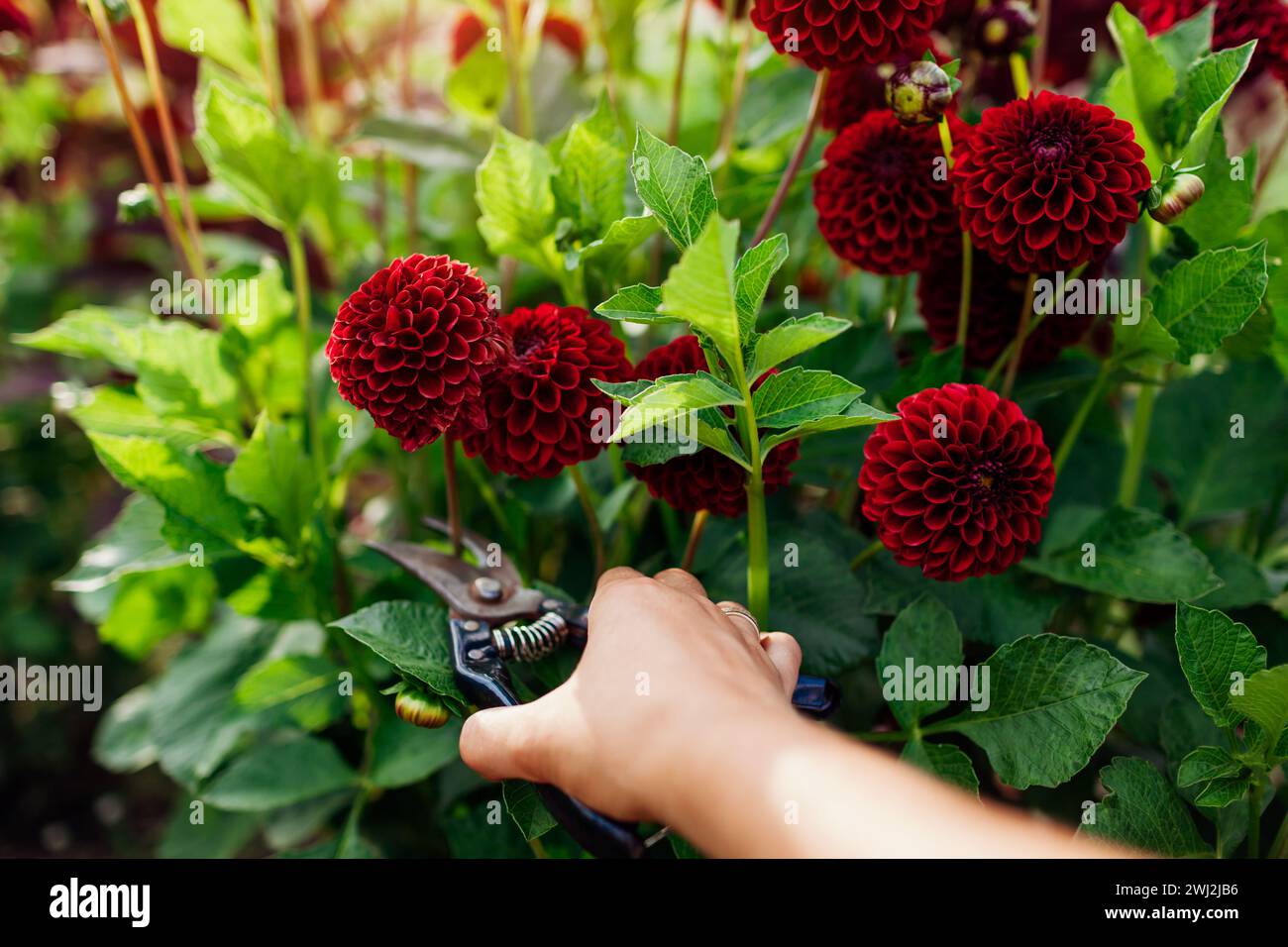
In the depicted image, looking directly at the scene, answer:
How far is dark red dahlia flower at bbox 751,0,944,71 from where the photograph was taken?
48 centimetres

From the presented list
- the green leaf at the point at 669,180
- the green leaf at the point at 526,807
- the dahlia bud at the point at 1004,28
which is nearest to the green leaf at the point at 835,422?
the green leaf at the point at 669,180

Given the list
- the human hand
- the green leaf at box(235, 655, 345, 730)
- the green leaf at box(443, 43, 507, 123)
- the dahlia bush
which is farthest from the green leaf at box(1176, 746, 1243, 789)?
the green leaf at box(443, 43, 507, 123)

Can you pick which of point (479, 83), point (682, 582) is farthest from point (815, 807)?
point (479, 83)

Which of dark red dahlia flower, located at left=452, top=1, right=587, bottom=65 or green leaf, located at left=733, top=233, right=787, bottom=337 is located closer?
green leaf, located at left=733, top=233, right=787, bottom=337

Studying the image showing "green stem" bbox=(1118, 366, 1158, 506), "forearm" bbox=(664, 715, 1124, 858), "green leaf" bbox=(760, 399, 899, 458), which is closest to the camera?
"forearm" bbox=(664, 715, 1124, 858)

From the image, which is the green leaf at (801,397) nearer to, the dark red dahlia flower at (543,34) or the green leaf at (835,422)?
the green leaf at (835,422)

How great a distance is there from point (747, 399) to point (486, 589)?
0.19 metres

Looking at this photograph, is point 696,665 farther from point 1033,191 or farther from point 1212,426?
point 1212,426

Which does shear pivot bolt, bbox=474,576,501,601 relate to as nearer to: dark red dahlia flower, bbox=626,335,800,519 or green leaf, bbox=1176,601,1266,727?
dark red dahlia flower, bbox=626,335,800,519

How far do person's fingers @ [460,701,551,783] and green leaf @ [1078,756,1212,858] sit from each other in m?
0.30

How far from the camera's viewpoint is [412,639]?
512mm

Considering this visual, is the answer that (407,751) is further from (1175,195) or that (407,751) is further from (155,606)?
(1175,195)

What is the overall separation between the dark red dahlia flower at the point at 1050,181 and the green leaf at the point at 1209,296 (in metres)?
0.06

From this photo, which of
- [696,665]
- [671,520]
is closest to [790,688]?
[696,665]
